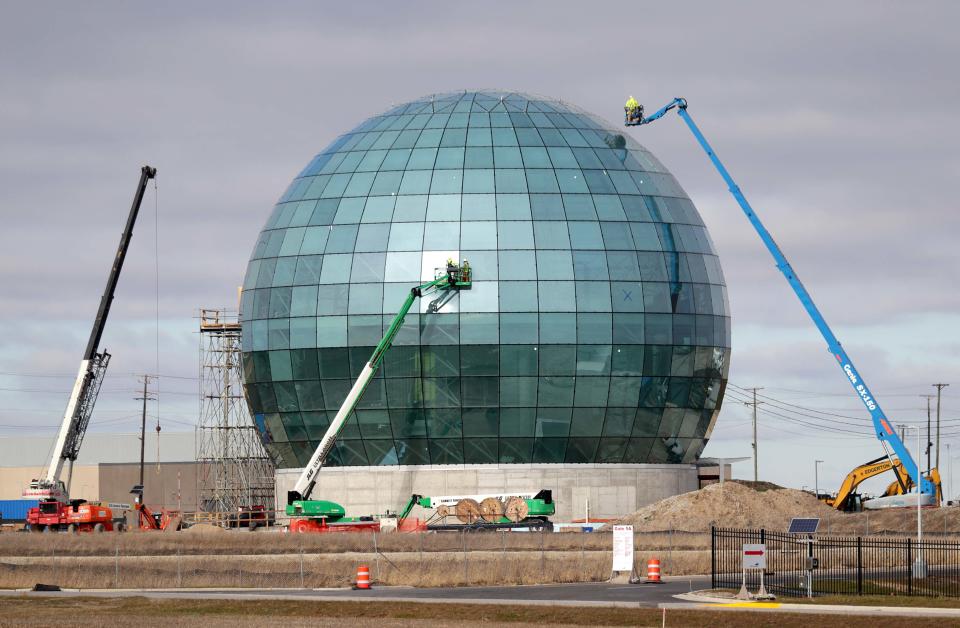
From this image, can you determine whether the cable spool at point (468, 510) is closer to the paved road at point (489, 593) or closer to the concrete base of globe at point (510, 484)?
the concrete base of globe at point (510, 484)

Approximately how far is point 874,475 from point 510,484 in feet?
68.9

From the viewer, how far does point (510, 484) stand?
79812 mm

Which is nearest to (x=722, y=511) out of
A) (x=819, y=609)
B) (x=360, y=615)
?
(x=819, y=609)

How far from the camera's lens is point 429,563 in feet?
181

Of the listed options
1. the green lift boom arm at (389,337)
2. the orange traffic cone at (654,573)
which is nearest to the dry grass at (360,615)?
the orange traffic cone at (654,573)

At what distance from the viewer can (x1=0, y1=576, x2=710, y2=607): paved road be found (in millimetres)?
43688

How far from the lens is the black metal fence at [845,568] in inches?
1825

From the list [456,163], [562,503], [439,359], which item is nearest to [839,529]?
[562,503]

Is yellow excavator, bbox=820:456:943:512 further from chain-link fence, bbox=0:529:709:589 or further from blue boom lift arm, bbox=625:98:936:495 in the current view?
chain-link fence, bbox=0:529:709:589

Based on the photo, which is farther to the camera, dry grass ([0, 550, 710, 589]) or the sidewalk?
dry grass ([0, 550, 710, 589])

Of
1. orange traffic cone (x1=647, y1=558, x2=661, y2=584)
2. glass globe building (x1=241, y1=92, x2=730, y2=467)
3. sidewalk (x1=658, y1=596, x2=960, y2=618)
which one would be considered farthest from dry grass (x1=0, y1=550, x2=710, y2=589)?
glass globe building (x1=241, y1=92, x2=730, y2=467)

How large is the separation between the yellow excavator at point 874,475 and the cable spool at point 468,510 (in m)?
22.2

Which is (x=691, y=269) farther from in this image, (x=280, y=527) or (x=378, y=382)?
(x=280, y=527)

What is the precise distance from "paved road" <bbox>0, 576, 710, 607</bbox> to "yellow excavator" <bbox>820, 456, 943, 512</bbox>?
37892mm
